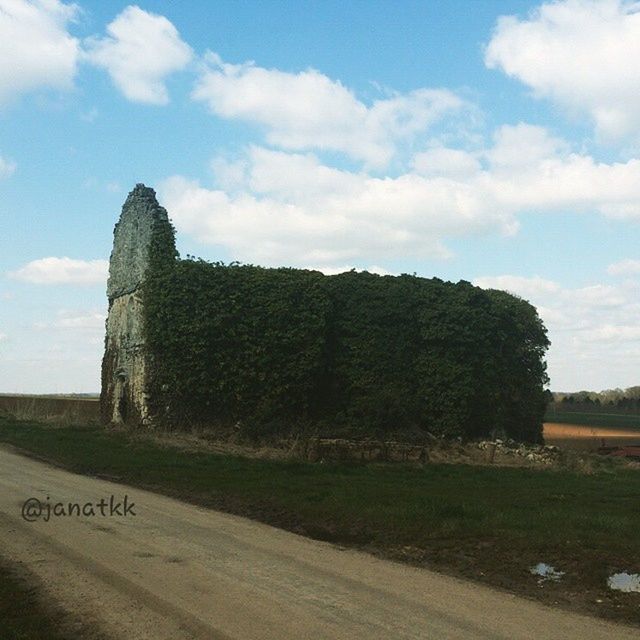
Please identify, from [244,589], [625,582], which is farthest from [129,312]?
[625,582]

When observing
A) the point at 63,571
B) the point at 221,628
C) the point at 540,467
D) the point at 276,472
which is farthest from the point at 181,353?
the point at 221,628

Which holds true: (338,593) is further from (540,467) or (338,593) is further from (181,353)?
(181,353)

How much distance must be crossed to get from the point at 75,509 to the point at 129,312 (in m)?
20.8

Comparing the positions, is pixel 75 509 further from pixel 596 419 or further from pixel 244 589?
pixel 596 419

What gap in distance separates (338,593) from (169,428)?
21.4 metres

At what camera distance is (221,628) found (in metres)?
6.45

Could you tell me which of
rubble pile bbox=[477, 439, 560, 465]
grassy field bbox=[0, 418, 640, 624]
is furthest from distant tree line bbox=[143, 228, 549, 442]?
grassy field bbox=[0, 418, 640, 624]

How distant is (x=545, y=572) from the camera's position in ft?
29.6

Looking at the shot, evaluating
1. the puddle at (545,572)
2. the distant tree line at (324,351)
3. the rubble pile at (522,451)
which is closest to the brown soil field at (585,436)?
the distant tree line at (324,351)

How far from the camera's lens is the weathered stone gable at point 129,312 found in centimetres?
3044

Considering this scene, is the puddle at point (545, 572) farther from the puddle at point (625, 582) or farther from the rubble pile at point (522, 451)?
the rubble pile at point (522, 451)

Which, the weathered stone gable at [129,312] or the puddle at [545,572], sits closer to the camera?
the puddle at [545,572]

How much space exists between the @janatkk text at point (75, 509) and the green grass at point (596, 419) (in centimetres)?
2776

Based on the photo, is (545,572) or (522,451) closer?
(545,572)
